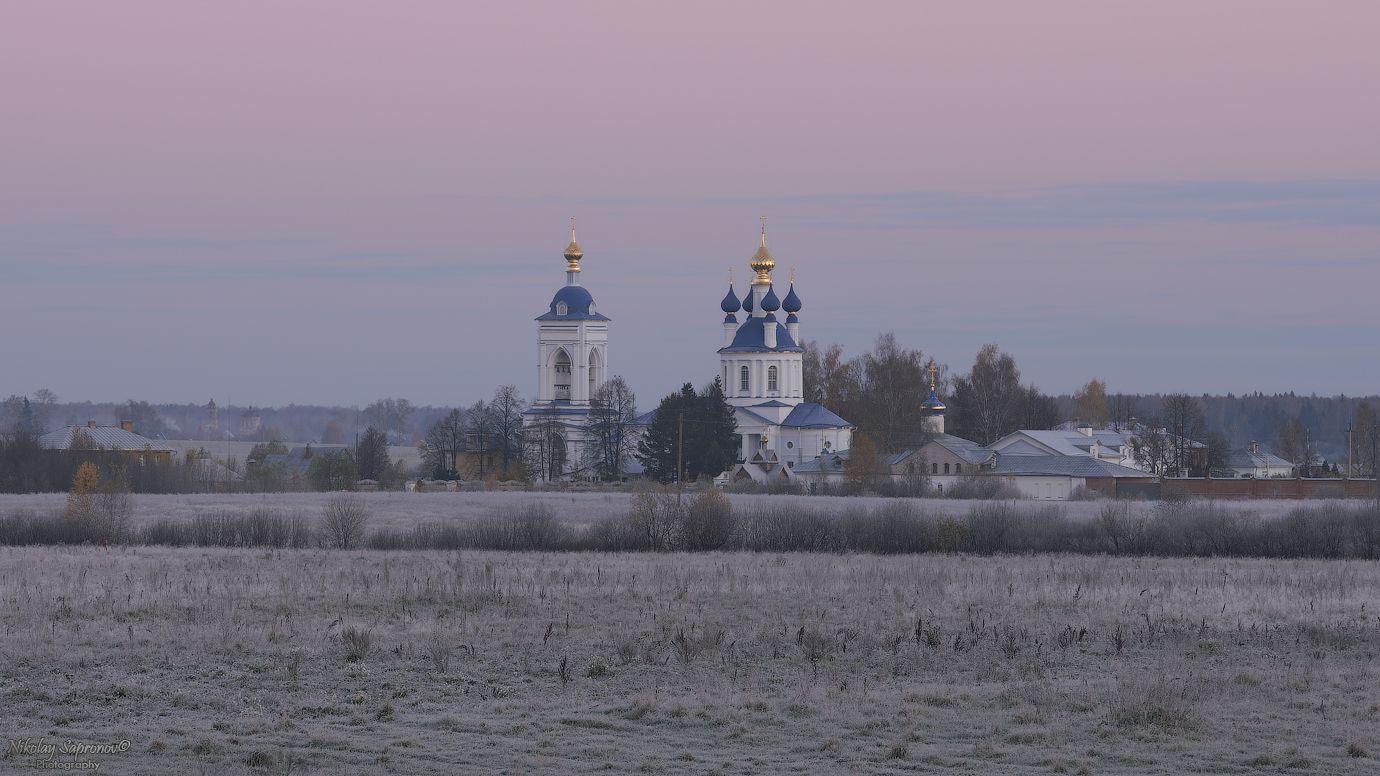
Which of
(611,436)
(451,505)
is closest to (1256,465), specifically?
(611,436)

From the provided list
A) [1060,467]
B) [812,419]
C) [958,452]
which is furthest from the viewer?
[812,419]

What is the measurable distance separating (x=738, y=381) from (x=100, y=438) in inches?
1415

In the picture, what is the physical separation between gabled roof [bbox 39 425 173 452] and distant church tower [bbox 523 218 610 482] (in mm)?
21331

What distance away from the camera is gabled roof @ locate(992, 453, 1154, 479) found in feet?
260

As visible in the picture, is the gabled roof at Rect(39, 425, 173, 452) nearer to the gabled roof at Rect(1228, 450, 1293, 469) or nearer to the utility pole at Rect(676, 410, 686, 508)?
the utility pole at Rect(676, 410, 686, 508)

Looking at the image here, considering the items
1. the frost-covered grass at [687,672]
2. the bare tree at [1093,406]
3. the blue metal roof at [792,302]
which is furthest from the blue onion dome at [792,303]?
the frost-covered grass at [687,672]

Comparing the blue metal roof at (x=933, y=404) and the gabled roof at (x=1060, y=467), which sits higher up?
the blue metal roof at (x=933, y=404)

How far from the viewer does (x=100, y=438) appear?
91.4 metres

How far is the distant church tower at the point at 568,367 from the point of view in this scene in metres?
95.2

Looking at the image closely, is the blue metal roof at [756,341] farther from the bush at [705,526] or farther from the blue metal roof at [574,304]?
the bush at [705,526]

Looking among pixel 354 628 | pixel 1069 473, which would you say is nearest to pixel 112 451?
pixel 1069 473

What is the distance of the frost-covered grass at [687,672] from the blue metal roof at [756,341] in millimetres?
68461
